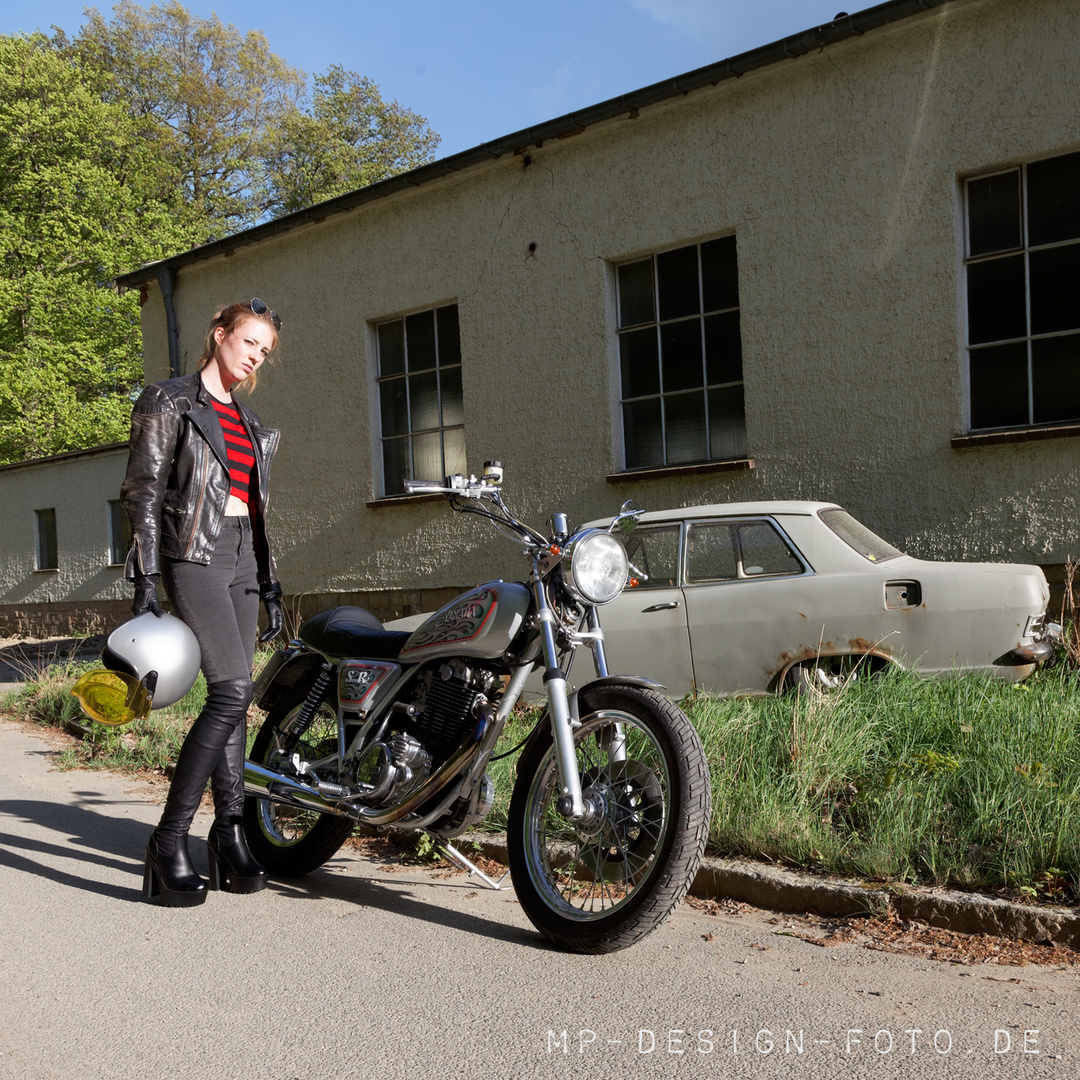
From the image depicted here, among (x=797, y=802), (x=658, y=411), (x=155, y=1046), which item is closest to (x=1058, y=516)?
(x=658, y=411)

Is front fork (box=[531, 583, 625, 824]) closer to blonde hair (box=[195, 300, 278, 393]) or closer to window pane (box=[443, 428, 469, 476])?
blonde hair (box=[195, 300, 278, 393])

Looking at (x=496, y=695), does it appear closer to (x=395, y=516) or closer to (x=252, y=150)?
(x=395, y=516)

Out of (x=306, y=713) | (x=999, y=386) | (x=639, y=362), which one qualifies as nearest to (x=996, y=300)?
(x=999, y=386)

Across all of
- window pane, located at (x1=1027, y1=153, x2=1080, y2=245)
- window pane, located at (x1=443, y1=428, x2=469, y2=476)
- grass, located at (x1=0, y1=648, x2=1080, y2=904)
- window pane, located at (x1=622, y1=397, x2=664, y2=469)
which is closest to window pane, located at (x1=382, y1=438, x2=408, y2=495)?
window pane, located at (x1=443, y1=428, x2=469, y2=476)

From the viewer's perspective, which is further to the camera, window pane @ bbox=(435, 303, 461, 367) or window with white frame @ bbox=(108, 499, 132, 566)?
window with white frame @ bbox=(108, 499, 132, 566)

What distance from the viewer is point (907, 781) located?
4316 millimetres

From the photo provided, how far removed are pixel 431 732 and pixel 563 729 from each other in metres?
0.64

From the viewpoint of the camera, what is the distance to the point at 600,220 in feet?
34.1

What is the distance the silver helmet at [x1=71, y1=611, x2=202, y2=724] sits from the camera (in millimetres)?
3799

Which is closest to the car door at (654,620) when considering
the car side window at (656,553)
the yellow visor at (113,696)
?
the car side window at (656,553)

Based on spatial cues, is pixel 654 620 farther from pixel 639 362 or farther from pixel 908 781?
pixel 639 362

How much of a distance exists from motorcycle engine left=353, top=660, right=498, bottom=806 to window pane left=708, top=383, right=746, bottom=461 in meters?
6.32

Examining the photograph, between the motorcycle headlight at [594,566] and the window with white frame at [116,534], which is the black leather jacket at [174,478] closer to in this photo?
the motorcycle headlight at [594,566]

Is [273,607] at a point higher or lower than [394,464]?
lower
